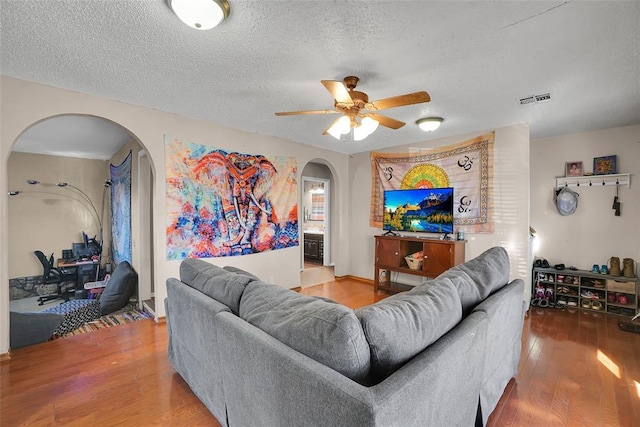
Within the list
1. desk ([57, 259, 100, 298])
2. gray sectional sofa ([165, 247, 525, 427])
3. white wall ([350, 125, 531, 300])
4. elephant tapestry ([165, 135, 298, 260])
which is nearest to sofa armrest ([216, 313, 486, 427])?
gray sectional sofa ([165, 247, 525, 427])

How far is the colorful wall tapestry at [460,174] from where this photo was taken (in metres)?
3.72

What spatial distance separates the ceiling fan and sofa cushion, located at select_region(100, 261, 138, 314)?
3.24 m

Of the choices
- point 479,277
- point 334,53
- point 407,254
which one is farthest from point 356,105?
point 407,254

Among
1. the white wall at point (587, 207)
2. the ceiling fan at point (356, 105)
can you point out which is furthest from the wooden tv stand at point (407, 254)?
the ceiling fan at point (356, 105)

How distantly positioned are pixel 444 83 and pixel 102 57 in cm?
269

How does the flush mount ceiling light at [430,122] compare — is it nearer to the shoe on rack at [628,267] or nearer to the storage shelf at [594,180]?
the storage shelf at [594,180]

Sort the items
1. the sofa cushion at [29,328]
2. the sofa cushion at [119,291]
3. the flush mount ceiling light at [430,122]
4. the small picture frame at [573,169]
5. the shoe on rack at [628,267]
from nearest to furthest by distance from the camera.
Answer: the sofa cushion at [29,328]
the flush mount ceiling light at [430,122]
the shoe on rack at [628,267]
the sofa cushion at [119,291]
the small picture frame at [573,169]

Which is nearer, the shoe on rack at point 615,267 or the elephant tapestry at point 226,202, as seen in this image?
the elephant tapestry at point 226,202

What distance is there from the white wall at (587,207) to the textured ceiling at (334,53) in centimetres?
73

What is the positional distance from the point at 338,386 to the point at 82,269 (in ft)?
19.7

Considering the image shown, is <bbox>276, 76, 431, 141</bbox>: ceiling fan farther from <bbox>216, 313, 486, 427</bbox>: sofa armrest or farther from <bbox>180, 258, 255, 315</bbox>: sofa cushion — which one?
<bbox>216, 313, 486, 427</bbox>: sofa armrest

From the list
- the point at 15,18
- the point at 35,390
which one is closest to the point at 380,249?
the point at 35,390

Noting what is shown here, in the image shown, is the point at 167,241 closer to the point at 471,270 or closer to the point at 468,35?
the point at 471,270

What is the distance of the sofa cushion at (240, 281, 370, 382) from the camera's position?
93cm
